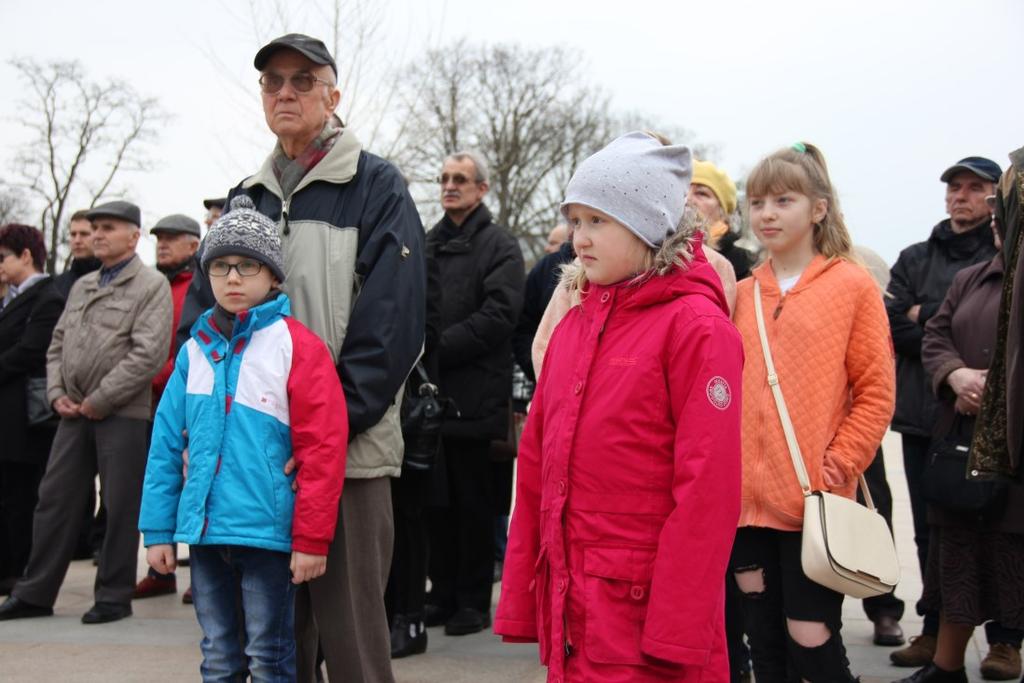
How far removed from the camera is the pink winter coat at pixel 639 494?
258 centimetres

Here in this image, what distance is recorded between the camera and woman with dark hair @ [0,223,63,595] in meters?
7.18

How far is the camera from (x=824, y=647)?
358 cm

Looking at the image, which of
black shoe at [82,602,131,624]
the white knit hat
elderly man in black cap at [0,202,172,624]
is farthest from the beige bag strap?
black shoe at [82,602,131,624]

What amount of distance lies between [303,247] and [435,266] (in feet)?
6.01

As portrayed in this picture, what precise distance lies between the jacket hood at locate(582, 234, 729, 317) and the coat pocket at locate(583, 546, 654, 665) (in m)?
0.63

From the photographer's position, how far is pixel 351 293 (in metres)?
3.98

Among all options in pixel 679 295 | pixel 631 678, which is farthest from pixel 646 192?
pixel 631 678

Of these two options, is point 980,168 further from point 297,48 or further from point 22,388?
point 22,388

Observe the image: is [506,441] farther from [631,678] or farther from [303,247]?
[631,678]

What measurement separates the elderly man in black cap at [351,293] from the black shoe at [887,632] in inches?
110

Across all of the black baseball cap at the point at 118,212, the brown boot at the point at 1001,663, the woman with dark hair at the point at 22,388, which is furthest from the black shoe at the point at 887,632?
the woman with dark hair at the point at 22,388

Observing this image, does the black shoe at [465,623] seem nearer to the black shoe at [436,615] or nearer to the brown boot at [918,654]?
the black shoe at [436,615]

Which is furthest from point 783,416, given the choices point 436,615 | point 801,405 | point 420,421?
point 436,615

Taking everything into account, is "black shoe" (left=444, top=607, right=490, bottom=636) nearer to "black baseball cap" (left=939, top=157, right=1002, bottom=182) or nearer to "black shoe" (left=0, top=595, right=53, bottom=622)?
"black shoe" (left=0, top=595, right=53, bottom=622)
